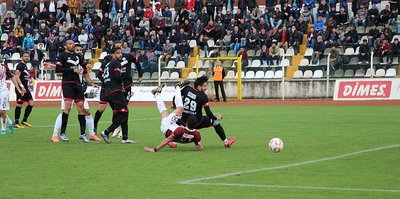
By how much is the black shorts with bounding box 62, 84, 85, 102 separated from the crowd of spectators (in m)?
22.4

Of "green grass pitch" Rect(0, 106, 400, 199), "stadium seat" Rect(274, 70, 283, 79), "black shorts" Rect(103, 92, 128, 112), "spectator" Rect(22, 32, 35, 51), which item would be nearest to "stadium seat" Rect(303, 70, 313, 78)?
"stadium seat" Rect(274, 70, 283, 79)

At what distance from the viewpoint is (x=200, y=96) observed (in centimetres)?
1708

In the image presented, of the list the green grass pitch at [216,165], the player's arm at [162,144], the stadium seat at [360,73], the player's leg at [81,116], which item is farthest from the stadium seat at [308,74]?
the player's arm at [162,144]

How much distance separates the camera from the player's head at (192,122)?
16938 millimetres

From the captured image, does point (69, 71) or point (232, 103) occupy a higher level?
point (69, 71)

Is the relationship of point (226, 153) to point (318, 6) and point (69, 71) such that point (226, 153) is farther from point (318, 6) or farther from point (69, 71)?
point (318, 6)

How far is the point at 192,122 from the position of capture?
1698 cm

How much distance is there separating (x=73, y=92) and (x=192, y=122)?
3.49m

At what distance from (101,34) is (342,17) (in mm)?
13364

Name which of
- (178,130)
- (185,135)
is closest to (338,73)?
(185,135)

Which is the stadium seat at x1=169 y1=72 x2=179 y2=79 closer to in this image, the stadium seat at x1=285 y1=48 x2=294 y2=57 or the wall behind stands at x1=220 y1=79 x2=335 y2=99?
the wall behind stands at x1=220 y1=79 x2=335 y2=99

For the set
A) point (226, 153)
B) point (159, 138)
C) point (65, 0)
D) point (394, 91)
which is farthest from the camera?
point (65, 0)

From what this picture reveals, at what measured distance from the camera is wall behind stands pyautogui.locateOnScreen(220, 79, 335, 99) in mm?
39750

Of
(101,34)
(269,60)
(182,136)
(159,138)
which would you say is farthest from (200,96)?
(101,34)
